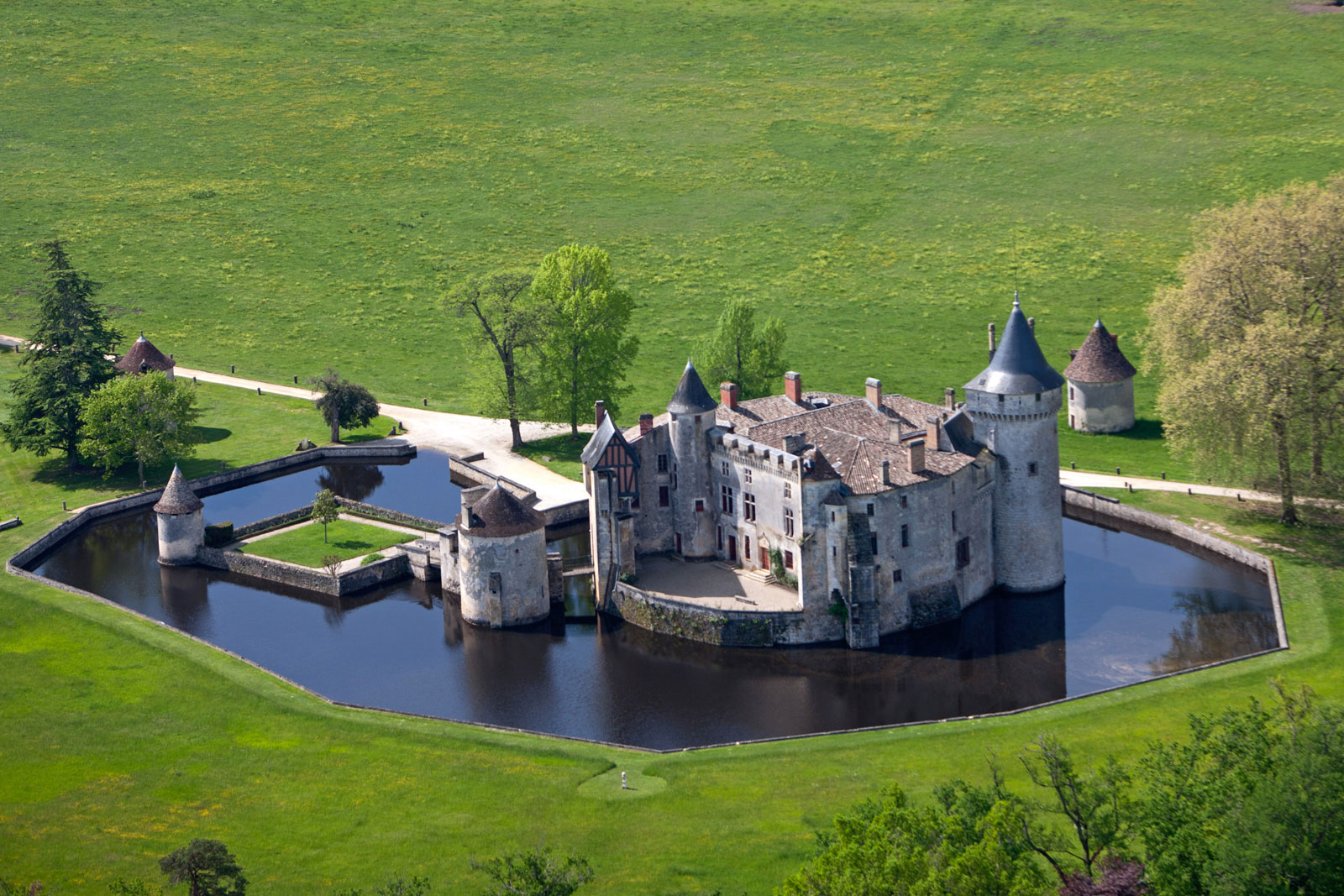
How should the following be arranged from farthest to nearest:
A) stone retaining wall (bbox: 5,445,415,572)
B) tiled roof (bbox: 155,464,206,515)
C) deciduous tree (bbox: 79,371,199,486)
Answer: deciduous tree (bbox: 79,371,199,486), stone retaining wall (bbox: 5,445,415,572), tiled roof (bbox: 155,464,206,515)

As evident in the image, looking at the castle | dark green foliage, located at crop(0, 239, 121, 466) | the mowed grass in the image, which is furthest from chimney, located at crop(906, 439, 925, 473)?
dark green foliage, located at crop(0, 239, 121, 466)

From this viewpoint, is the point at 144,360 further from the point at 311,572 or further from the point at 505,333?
the point at 311,572

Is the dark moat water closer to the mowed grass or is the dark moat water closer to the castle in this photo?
the castle

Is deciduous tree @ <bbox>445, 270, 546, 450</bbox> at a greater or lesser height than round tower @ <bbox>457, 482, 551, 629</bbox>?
greater

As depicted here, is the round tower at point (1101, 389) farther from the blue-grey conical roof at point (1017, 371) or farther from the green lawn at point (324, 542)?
the green lawn at point (324, 542)

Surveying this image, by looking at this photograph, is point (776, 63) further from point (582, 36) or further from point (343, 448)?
point (343, 448)

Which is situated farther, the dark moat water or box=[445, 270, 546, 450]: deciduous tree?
box=[445, 270, 546, 450]: deciduous tree
